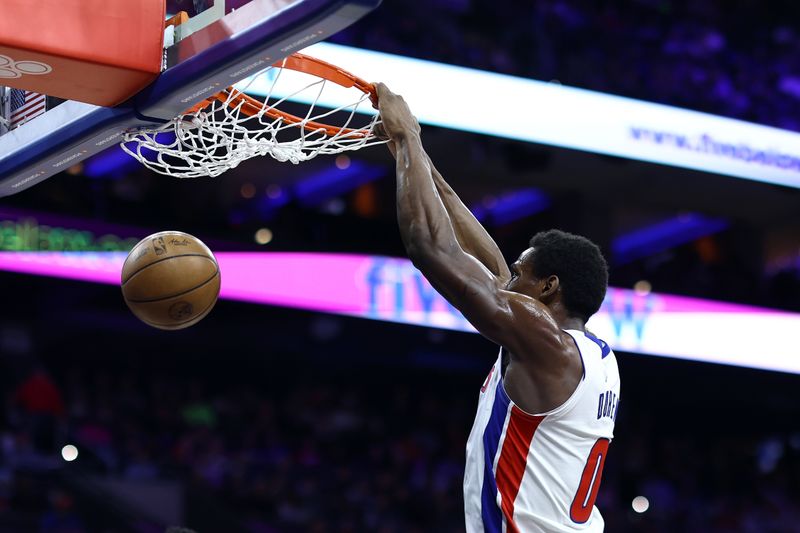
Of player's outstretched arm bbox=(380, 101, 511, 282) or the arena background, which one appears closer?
player's outstretched arm bbox=(380, 101, 511, 282)

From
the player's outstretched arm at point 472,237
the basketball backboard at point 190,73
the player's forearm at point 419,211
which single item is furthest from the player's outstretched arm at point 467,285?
the player's outstretched arm at point 472,237

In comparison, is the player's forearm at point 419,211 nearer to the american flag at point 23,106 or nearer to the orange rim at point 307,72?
the orange rim at point 307,72

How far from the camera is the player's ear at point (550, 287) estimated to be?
3182 mm

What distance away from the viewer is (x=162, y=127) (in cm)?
337

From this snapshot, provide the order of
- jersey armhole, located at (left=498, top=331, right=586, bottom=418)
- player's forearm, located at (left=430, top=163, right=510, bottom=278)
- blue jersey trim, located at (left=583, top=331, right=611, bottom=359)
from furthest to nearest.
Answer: player's forearm, located at (left=430, top=163, right=510, bottom=278), blue jersey trim, located at (left=583, top=331, right=611, bottom=359), jersey armhole, located at (left=498, top=331, right=586, bottom=418)

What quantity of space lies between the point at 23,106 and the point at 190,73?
0.89 meters

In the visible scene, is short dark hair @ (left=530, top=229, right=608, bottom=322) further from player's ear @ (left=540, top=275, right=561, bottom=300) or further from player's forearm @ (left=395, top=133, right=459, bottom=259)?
player's forearm @ (left=395, top=133, right=459, bottom=259)

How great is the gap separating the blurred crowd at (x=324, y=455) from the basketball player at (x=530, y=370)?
597 centimetres

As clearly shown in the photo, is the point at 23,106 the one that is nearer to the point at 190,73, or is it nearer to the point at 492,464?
the point at 190,73

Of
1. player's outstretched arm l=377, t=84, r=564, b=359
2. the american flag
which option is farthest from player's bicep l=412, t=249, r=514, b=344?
the american flag

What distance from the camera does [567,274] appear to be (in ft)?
10.4

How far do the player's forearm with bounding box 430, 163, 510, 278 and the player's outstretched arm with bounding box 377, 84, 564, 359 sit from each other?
0.64 meters

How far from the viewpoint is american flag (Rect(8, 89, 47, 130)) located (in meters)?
3.61

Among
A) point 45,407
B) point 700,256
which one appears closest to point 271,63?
point 45,407
